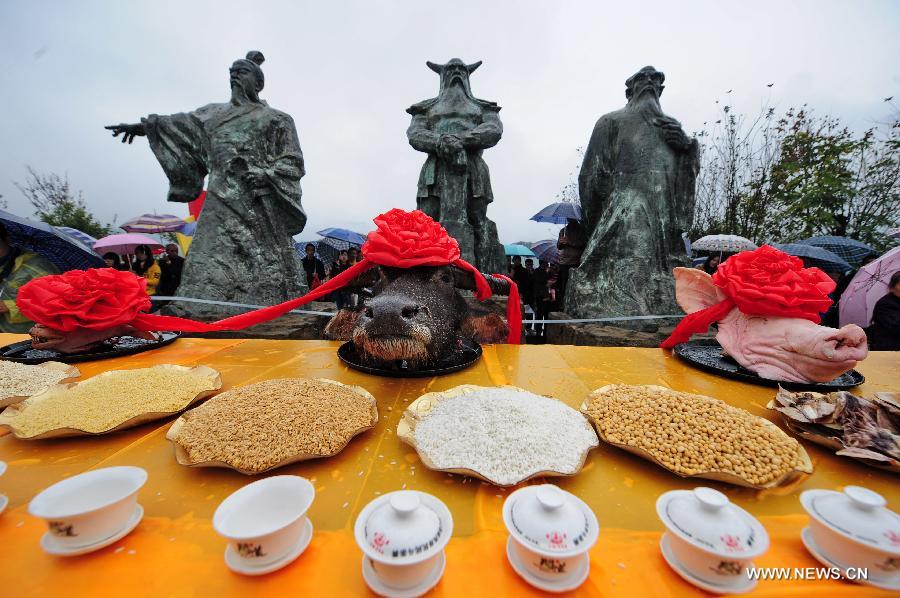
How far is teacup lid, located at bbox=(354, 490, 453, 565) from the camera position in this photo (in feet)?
2.28

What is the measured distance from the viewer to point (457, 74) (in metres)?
4.05

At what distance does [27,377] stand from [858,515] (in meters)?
2.89

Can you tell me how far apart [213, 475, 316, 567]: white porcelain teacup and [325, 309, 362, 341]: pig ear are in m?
1.52

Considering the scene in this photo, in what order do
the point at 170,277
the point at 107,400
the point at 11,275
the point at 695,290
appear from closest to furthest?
→ the point at 107,400 → the point at 695,290 → the point at 11,275 → the point at 170,277

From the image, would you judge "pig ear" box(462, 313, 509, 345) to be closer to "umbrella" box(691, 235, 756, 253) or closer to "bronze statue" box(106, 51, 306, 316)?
"bronze statue" box(106, 51, 306, 316)

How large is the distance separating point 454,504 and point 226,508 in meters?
0.54

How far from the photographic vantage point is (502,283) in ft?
7.89

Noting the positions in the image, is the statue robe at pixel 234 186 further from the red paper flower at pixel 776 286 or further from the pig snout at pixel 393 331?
the red paper flower at pixel 776 286

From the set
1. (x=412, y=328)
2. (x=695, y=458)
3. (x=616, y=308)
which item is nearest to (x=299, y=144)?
(x=412, y=328)

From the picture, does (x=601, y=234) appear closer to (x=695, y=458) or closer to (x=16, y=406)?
(x=695, y=458)

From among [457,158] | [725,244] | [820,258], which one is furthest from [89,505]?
[725,244]

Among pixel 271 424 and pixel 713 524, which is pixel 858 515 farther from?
pixel 271 424

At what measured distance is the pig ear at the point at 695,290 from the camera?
2.21 meters

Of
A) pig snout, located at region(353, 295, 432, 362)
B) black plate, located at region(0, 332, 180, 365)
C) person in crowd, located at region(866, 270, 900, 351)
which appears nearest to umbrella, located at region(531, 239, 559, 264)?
person in crowd, located at region(866, 270, 900, 351)
